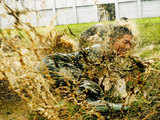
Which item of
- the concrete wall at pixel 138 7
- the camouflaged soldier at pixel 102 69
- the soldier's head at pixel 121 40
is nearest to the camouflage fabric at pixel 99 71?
the camouflaged soldier at pixel 102 69

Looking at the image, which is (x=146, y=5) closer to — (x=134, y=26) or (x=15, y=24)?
(x=134, y=26)

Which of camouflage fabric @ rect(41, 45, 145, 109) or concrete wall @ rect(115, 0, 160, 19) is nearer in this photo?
camouflage fabric @ rect(41, 45, 145, 109)

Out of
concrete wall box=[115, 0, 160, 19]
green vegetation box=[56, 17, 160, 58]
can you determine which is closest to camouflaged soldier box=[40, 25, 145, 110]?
green vegetation box=[56, 17, 160, 58]

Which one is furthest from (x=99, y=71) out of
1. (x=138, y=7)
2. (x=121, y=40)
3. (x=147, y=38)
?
(x=138, y=7)

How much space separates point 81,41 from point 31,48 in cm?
45

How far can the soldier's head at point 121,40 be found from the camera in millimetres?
1815

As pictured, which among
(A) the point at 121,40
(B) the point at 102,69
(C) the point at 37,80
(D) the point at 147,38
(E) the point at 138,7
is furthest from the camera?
(E) the point at 138,7

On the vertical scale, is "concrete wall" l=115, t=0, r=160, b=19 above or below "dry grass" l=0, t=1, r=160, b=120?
above

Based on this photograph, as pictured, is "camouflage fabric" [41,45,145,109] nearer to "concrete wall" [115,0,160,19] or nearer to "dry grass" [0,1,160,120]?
"dry grass" [0,1,160,120]

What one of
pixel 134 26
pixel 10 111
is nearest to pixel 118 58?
pixel 134 26

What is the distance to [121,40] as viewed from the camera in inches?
76.5

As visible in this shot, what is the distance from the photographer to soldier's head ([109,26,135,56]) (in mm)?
1815

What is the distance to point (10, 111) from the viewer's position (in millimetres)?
2266

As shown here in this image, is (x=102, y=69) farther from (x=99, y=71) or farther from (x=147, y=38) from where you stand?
(x=147, y=38)
